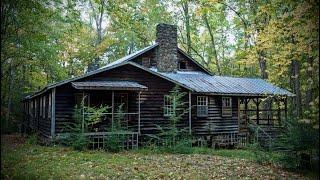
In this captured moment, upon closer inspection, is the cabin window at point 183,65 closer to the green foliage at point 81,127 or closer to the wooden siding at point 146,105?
the wooden siding at point 146,105

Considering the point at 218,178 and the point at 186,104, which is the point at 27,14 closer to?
the point at 218,178

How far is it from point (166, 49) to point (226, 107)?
237 inches

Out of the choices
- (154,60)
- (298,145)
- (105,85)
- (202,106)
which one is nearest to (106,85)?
(105,85)

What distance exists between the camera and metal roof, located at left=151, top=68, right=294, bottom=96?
24.3 meters

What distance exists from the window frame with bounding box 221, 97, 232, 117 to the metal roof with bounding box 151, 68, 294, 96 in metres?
0.89

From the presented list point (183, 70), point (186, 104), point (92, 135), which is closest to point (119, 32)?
point (183, 70)

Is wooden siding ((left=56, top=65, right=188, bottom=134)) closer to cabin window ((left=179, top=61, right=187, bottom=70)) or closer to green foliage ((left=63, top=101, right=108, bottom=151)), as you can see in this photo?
green foliage ((left=63, top=101, right=108, bottom=151))

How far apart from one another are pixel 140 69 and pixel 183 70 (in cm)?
794

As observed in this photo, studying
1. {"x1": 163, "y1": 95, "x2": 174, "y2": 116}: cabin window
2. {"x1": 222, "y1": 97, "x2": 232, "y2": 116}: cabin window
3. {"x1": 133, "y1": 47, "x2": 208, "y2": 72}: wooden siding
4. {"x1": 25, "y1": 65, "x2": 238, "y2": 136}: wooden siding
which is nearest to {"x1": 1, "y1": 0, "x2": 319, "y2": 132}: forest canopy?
{"x1": 133, "y1": 47, "x2": 208, "y2": 72}: wooden siding

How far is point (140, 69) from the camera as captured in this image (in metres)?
22.4

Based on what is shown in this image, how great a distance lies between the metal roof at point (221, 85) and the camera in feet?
79.9

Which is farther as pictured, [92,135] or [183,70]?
[183,70]

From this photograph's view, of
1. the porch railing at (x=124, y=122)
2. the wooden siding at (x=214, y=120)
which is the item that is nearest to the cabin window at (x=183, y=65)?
the wooden siding at (x=214, y=120)

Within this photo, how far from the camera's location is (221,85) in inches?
1032
